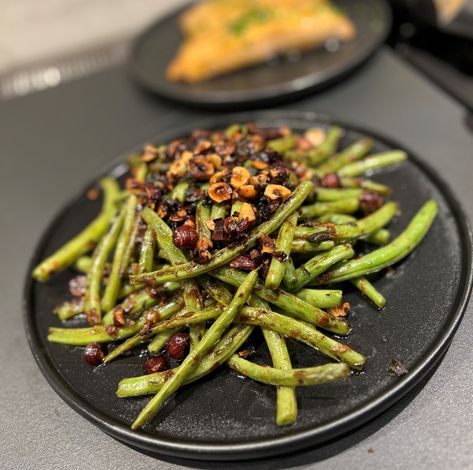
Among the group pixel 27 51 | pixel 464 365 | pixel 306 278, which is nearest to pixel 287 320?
pixel 306 278

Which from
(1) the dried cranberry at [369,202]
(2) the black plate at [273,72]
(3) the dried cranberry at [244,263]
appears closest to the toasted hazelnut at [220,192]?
(3) the dried cranberry at [244,263]

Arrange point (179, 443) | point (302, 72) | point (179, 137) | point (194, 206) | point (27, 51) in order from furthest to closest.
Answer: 1. point (27, 51)
2. point (302, 72)
3. point (179, 137)
4. point (194, 206)
5. point (179, 443)

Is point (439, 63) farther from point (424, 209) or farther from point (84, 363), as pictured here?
point (84, 363)

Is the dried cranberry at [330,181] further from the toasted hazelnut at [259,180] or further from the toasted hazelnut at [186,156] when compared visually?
the toasted hazelnut at [186,156]

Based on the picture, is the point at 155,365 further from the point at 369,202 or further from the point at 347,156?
the point at 347,156

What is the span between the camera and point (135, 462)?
7.50 feet

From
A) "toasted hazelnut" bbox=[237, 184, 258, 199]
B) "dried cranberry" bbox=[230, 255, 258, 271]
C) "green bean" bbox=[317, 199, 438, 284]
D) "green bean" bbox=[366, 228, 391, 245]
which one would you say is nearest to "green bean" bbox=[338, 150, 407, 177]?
"green bean" bbox=[317, 199, 438, 284]

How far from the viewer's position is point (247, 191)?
238 cm

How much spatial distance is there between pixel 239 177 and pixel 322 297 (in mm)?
688

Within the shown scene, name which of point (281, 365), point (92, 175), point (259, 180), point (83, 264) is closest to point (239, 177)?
point (259, 180)

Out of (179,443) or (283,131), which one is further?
(283,131)

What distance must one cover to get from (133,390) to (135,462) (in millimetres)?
344

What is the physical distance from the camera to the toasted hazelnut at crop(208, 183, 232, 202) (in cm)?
243

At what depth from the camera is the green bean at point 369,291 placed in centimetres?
240
